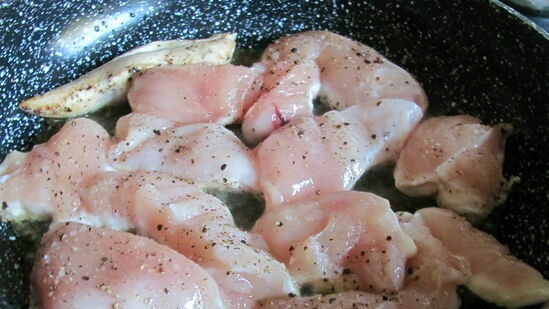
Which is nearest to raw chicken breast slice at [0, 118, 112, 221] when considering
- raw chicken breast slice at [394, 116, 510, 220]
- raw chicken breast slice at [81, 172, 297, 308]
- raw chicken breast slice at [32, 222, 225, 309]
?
raw chicken breast slice at [81, 172, 297, 308]

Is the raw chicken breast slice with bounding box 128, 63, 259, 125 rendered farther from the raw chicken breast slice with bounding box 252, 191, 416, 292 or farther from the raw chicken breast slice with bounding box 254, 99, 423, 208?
the raw chicken breast slice with bounding box 252, 191, 416, 292

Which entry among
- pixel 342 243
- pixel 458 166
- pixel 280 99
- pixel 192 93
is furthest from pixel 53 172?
pixel 458 166

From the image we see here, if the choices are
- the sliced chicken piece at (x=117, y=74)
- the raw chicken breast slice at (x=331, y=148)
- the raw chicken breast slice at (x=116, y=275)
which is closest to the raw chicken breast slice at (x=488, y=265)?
the raw chicken breast slice at (x=331, y=148)

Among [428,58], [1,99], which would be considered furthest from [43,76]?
[428,58]

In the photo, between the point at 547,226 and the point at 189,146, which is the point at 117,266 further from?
the point at 547,226

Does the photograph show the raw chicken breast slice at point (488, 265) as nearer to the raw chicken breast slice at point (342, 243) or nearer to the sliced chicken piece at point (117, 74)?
the raw chicken breast slice at point (342, 243)

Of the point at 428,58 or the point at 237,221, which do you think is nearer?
the point at 237,221

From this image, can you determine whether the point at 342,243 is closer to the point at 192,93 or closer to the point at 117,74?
the point at 192,93

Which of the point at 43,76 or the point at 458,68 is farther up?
the point at 458,68
